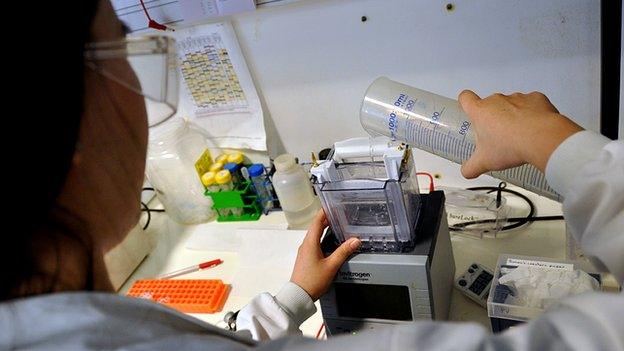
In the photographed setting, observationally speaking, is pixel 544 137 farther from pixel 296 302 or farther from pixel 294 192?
pixel 294 192

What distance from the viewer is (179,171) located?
4.38 feet

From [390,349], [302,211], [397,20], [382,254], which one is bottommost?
[302,211]

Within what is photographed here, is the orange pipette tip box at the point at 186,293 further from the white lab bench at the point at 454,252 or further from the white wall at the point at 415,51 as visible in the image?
the white wall at the point at 415,51

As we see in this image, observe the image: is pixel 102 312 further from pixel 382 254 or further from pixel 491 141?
pixel 491 141

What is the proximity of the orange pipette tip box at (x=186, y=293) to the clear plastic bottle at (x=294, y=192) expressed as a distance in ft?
0.88

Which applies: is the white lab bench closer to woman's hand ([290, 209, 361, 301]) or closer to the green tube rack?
the green tube rack

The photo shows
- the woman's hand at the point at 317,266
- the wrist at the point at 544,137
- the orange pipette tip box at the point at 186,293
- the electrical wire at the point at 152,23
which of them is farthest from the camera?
the electrical wire at the point at 152,23

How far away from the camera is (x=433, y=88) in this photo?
114 centimetres

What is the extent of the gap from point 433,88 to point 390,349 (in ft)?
2.74

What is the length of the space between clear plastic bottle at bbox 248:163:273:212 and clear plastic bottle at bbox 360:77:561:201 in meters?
0.44

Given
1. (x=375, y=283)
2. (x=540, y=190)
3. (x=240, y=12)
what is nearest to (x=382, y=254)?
(x=375, y=283)

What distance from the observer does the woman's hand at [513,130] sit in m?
0.63

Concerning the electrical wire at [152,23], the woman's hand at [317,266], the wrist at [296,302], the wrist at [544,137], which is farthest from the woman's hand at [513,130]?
the electrical wire at [152,23]

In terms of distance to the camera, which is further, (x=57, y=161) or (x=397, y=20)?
(x=397, y=20)
